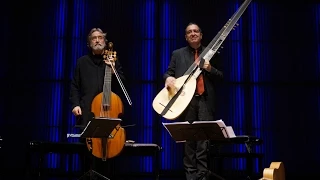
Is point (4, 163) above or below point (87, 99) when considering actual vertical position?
below

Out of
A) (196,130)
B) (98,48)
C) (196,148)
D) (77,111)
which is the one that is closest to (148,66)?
(98,48)

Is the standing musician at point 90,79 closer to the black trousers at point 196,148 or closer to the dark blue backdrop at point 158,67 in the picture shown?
the black trousers at point 196,148

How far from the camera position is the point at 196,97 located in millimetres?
4230

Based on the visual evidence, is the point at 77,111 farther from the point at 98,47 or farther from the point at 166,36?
the point at 166,36

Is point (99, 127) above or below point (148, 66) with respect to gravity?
below

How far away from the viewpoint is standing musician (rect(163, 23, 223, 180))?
160 inches

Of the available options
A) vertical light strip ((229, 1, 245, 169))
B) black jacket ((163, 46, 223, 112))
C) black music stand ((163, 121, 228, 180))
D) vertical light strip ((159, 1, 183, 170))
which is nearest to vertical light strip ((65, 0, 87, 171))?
vertical light strip ((159, 1, 183, 170))

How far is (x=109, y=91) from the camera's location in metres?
3.96

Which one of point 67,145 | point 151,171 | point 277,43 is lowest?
point 151,171

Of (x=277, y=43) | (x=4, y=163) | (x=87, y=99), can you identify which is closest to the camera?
(x=87, y=99)

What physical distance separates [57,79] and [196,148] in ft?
8.13

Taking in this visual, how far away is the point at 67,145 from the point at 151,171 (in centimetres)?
177

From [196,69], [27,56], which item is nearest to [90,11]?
[27,56]

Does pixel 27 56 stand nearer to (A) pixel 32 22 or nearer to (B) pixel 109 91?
(A) pixel 32 22
